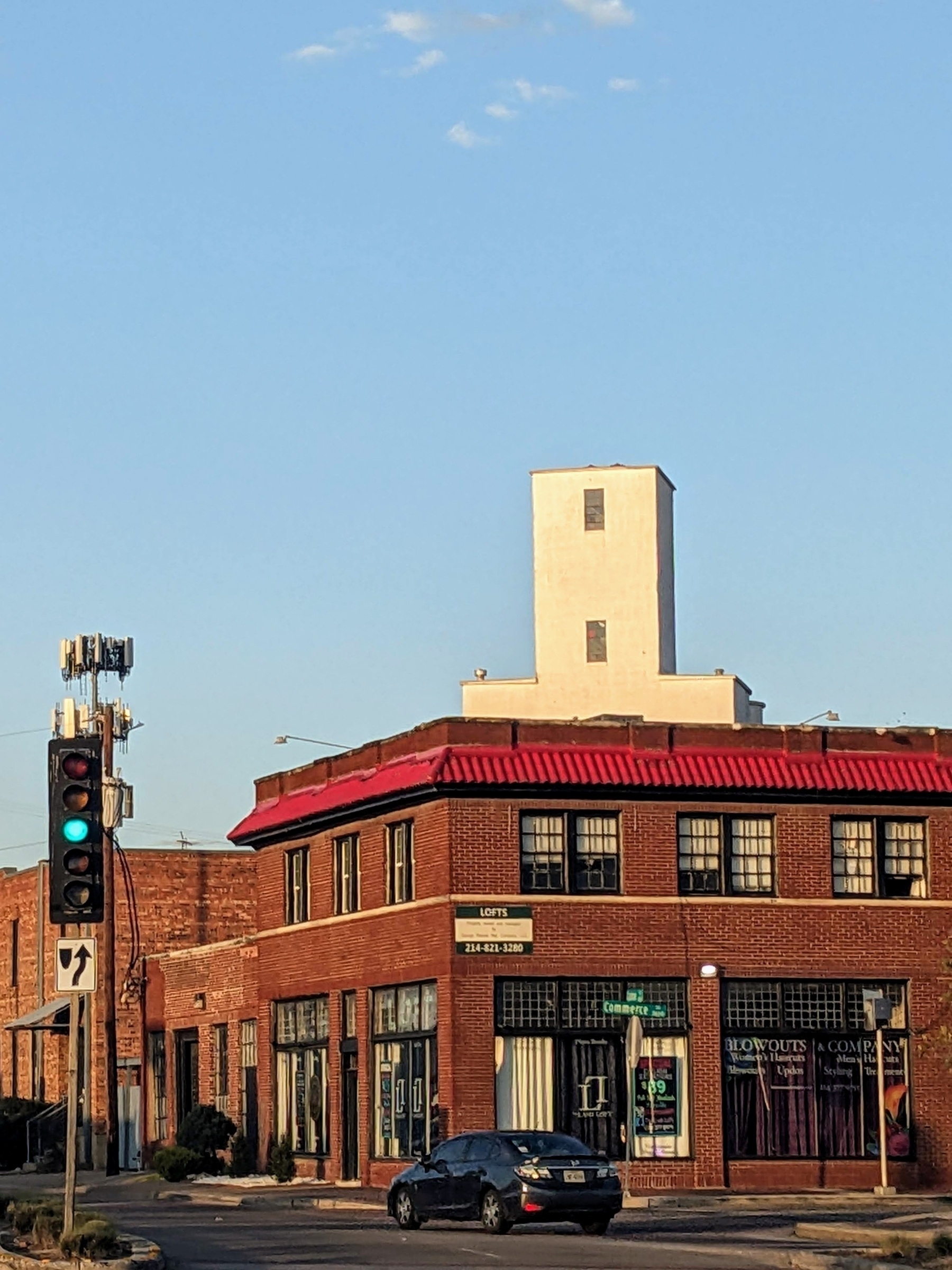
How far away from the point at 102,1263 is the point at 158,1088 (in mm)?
35484

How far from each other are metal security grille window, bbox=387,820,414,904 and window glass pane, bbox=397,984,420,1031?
1.72m

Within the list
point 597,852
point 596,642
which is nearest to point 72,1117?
point 597,852

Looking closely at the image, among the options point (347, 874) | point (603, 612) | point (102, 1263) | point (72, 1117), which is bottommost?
point (102, 1263)

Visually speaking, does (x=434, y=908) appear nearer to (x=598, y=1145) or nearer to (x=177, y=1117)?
(x=598, y=1145)

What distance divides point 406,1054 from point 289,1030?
20.3 feet

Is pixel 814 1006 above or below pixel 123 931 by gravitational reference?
below

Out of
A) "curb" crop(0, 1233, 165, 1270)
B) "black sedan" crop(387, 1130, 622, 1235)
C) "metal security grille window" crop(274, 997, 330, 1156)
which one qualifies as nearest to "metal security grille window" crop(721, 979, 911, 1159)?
"metal security grille window" crop(274, 997, 330, 1156)

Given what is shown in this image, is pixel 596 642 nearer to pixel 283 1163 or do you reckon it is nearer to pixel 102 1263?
pixel 283 1163

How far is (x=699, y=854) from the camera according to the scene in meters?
44.1

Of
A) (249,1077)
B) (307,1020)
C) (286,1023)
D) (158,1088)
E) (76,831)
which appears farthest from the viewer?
(158,1088)

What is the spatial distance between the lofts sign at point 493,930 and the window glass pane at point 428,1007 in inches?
52.7

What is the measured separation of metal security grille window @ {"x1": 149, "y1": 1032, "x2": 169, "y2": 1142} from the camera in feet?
190

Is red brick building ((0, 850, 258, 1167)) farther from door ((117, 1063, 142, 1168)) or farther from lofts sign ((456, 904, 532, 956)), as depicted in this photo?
lofts sign ((456, 904, 532, 956))

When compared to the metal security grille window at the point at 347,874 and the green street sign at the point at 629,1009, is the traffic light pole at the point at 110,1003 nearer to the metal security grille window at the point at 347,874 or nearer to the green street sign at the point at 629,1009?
the metal security grille window at the point at 347,874
